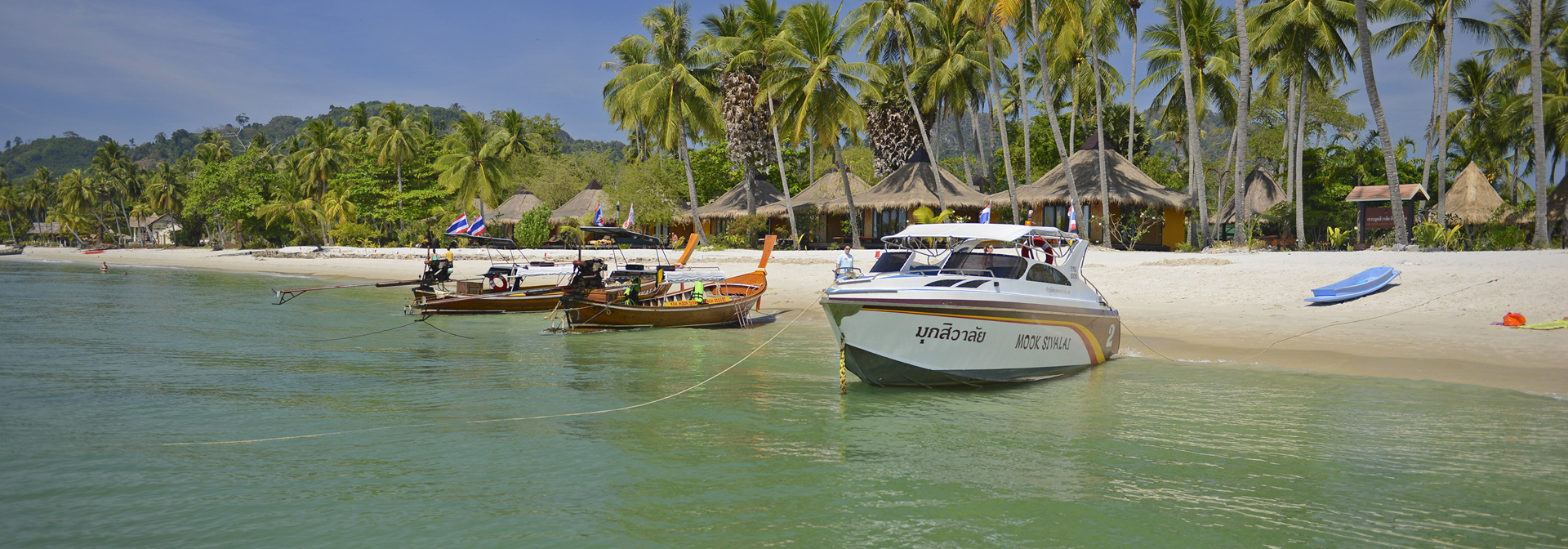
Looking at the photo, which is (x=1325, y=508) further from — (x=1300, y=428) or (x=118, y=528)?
(x=118, y=528)

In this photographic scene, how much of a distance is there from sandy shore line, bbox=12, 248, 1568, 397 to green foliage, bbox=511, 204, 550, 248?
88.8 ft

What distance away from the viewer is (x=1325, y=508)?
7.07 metres

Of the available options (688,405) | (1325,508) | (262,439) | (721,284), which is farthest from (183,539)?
(721,284)

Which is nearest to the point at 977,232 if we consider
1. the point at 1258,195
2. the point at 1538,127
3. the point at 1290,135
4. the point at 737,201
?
the point at 1538,127

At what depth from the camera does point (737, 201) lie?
4653cm

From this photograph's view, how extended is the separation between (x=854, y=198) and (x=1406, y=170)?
29811 mm

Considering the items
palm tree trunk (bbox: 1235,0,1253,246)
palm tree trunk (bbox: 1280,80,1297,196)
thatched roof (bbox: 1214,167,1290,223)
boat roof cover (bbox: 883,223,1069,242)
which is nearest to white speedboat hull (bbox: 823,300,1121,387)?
boat roof cover (bbox: 883,223,1069,242)

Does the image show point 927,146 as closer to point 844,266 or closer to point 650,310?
point 844,266

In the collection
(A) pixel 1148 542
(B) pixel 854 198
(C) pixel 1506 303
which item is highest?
(B) pixel 854 198

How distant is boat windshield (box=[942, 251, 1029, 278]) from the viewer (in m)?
11.8

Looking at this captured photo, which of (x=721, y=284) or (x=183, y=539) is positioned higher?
(x=721, y=284)

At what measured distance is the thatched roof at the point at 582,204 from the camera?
52.9 m

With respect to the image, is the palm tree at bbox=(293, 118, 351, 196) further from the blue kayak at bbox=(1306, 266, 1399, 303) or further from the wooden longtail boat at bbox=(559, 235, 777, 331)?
the blue kayak at bbox=(1306, 266, 1399, 303)

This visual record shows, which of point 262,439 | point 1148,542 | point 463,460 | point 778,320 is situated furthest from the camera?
point 778,320
